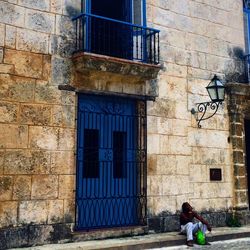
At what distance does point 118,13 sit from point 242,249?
17.8 ft

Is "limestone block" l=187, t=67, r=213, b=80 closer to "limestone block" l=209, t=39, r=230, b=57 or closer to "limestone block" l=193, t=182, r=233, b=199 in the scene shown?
"limestone block" l=209, t=39, r=230, b=57

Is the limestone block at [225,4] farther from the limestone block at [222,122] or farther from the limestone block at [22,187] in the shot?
the limestone block at [22,187]

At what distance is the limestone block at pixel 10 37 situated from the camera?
23.6 ft

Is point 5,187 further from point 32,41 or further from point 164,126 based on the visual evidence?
point 164,126

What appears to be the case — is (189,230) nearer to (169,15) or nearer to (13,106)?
(13,106)

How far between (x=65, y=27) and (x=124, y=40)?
143 cm

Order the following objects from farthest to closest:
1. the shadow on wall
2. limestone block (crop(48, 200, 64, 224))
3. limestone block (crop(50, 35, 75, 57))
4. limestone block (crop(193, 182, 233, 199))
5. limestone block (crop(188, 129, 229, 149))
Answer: the shadow on wall, limestone block (crop(188, 129, 229, 149)), limestone block (crop(193, 182, 233, 199)), limestone block (crop(50, 35, 75, 57)), limestone block (crop(48, 200, 64, 224))

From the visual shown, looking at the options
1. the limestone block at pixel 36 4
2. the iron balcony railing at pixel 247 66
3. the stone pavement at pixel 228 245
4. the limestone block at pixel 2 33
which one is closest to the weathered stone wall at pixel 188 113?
the iron balcony railing at pixel 247 66

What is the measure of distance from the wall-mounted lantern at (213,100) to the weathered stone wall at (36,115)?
3.19 metres

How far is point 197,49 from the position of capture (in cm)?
988

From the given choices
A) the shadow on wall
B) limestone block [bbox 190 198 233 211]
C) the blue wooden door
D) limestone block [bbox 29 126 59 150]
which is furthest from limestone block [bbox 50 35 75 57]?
the shadow on wall

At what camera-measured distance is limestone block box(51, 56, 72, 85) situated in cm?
763

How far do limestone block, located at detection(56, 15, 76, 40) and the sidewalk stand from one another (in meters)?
3.81

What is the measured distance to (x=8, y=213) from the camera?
687 cm
